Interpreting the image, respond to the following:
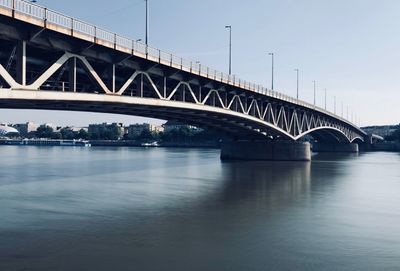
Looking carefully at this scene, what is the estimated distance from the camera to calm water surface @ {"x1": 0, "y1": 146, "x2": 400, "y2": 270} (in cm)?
1376

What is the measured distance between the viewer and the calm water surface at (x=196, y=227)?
45.1ft

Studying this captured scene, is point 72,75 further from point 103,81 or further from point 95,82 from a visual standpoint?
point 103,81

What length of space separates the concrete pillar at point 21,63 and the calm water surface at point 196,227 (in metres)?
6.80

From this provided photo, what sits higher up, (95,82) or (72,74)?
(72,74)

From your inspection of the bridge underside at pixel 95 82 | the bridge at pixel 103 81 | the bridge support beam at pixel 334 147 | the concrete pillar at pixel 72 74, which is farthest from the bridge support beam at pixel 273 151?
the bridge support beam at pixel 334 147

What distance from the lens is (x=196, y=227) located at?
19094mm

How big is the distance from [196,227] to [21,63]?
37.9ft

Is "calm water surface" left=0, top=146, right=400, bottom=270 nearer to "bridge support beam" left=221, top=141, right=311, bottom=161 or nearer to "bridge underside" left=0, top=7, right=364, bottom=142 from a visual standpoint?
"bridge underside" left=0, top=7, right=364, bottom=142

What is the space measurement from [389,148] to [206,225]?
13631 centimetres

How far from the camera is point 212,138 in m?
172

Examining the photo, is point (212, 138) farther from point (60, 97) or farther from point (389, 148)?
point (60, 97)

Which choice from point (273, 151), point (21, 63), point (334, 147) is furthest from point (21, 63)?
point (334, 147)

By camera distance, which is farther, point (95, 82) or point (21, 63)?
point (95, 82)

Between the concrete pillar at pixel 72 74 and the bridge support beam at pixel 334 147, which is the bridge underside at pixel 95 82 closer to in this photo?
the concrete pillar at pixel 72 74
